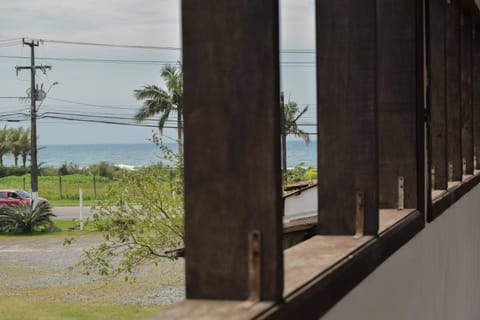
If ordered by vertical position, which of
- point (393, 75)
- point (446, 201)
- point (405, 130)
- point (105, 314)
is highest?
point (393, 75)

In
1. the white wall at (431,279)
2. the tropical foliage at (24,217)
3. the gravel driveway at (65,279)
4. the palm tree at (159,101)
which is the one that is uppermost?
the palm tree at (159,101)

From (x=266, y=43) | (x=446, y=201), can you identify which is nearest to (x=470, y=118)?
(x=446, y=201)

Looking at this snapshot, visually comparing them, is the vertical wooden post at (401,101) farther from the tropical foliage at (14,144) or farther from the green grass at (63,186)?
the tropical foliage at (14,144)

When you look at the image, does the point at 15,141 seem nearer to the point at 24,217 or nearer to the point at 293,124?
the point at 24,217

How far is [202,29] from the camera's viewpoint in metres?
0.84

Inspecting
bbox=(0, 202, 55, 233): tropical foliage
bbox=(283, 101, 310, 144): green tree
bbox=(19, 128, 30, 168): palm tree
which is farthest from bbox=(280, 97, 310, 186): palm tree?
bbox=(19, 128, 30, 168): palm tree

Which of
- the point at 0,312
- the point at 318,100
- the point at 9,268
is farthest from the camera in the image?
the point at 9,268

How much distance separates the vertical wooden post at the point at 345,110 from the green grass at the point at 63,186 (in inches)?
1186

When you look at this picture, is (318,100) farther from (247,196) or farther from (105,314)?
(105,314)

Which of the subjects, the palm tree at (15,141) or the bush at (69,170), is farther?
the palm tree at (15,141)

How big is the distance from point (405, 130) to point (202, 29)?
100cm

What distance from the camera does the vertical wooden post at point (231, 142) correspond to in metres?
0.84

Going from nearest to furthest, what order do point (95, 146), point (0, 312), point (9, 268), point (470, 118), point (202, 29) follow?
1. point (202, 29)
2. point (470, 118)
3. point (0, 312)
4. point (9, 268)
5. point (95, 146)

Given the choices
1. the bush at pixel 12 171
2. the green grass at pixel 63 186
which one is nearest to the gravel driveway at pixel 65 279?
the green grass at pixel 63 186
